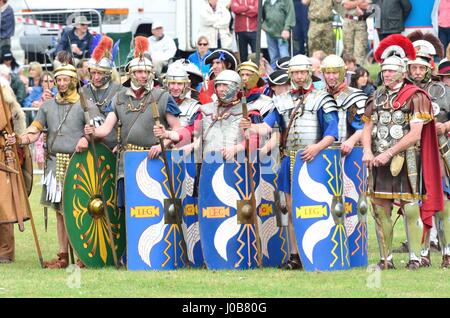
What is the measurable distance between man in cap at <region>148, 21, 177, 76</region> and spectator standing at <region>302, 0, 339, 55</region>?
6.40 ft

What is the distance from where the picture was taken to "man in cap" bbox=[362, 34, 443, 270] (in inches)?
489

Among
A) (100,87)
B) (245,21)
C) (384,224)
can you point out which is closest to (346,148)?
(384,224)

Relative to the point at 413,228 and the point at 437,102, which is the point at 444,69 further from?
the point at 413,228

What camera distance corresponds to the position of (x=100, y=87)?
543 inches

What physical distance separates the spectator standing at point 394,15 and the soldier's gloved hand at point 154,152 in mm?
7934

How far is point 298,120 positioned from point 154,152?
1.24 metres

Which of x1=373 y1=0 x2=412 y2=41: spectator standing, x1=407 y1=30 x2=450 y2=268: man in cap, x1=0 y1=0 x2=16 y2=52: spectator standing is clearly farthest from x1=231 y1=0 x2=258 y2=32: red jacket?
x1=407 y1=30 x2=450 y2=268: man in cap

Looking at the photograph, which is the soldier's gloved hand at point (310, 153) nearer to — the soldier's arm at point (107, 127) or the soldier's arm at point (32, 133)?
the soldier's arm at point (107, 127)

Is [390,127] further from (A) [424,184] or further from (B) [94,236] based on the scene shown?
(B) [94,236]

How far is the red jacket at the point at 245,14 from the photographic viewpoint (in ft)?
68.9

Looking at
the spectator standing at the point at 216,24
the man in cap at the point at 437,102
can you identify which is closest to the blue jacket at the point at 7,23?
the spectator standing at the point at 216,24

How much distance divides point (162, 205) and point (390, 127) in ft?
6.65

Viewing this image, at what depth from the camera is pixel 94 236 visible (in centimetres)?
1320

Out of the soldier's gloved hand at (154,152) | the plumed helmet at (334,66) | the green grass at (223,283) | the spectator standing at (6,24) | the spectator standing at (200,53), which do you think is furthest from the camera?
the spectator standing at (6,24)
